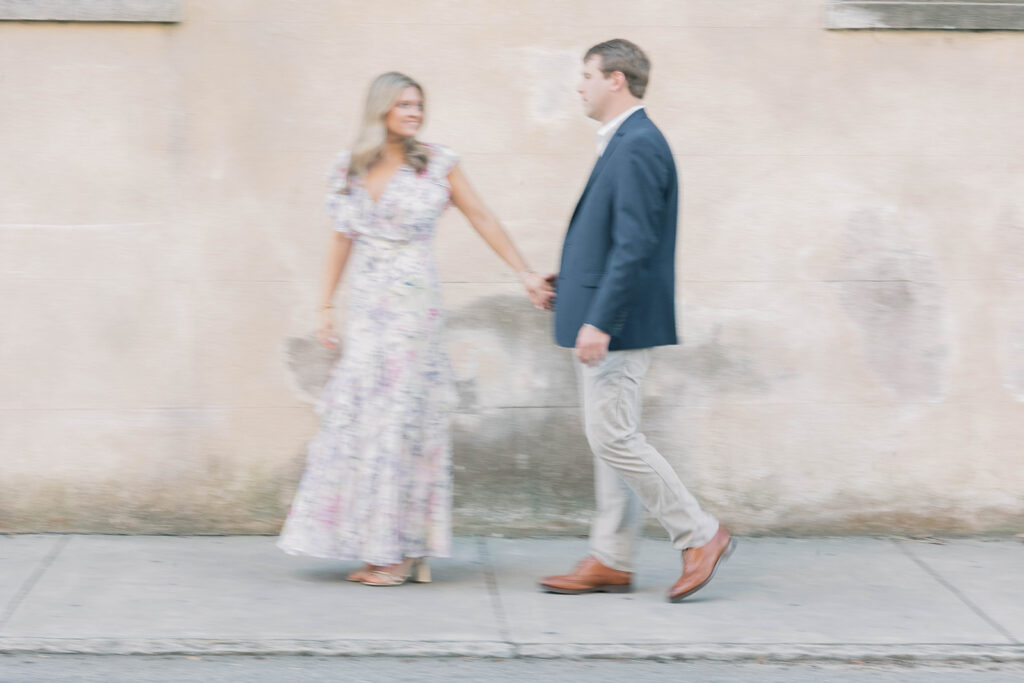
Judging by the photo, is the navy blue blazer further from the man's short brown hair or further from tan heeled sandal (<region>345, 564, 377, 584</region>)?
tan heeled sandal (<region>345, 564, 377, 584</region>)

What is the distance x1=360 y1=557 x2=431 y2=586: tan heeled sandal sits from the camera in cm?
493

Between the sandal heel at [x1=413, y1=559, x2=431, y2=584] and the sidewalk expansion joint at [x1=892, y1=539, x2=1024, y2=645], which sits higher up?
the sidewalk expansion joint at [x1=892, y1=539, x2=1024, y2=645]

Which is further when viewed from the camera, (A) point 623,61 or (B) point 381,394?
(B) point 381,394

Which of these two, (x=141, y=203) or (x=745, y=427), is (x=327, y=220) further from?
(x=745, y=427)

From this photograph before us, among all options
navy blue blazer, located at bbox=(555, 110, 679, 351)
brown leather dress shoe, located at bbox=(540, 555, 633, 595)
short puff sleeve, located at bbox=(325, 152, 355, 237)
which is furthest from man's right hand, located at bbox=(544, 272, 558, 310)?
brown leather dress shoe, located at bbox=(540, 555, 633, 595)

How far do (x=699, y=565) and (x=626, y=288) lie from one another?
1.04 m

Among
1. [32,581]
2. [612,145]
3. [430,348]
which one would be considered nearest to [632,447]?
[430,348]

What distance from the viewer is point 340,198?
4.84 meters

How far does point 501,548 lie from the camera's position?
5.55 metres

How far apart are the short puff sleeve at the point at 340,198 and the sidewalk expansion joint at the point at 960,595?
258cm

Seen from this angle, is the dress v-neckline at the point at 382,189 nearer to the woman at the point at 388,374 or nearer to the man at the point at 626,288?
the woman at the point at 388,374

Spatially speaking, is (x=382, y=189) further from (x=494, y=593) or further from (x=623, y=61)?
(x=494, y=593)

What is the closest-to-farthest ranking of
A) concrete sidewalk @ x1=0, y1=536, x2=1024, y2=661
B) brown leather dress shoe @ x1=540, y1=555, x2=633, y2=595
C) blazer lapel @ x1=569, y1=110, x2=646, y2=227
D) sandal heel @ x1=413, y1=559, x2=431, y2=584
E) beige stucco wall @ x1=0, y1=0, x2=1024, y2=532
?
concrete sidewalk @ x1=0, y1=536, x2=1024, y2=661, blazer lapel @ x1=569, y1=110, x2=646, y2=227, brown leather dress shoe @ x1=540, y1=555, x2=633, y2=595, sandal heel @ x1=413, y1=559, x2=431, y2=584, beige stucco wall @ x1=0, y1=0, x2=1024, y2=532

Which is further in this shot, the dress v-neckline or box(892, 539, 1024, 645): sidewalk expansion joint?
→ the dress v-neckline
